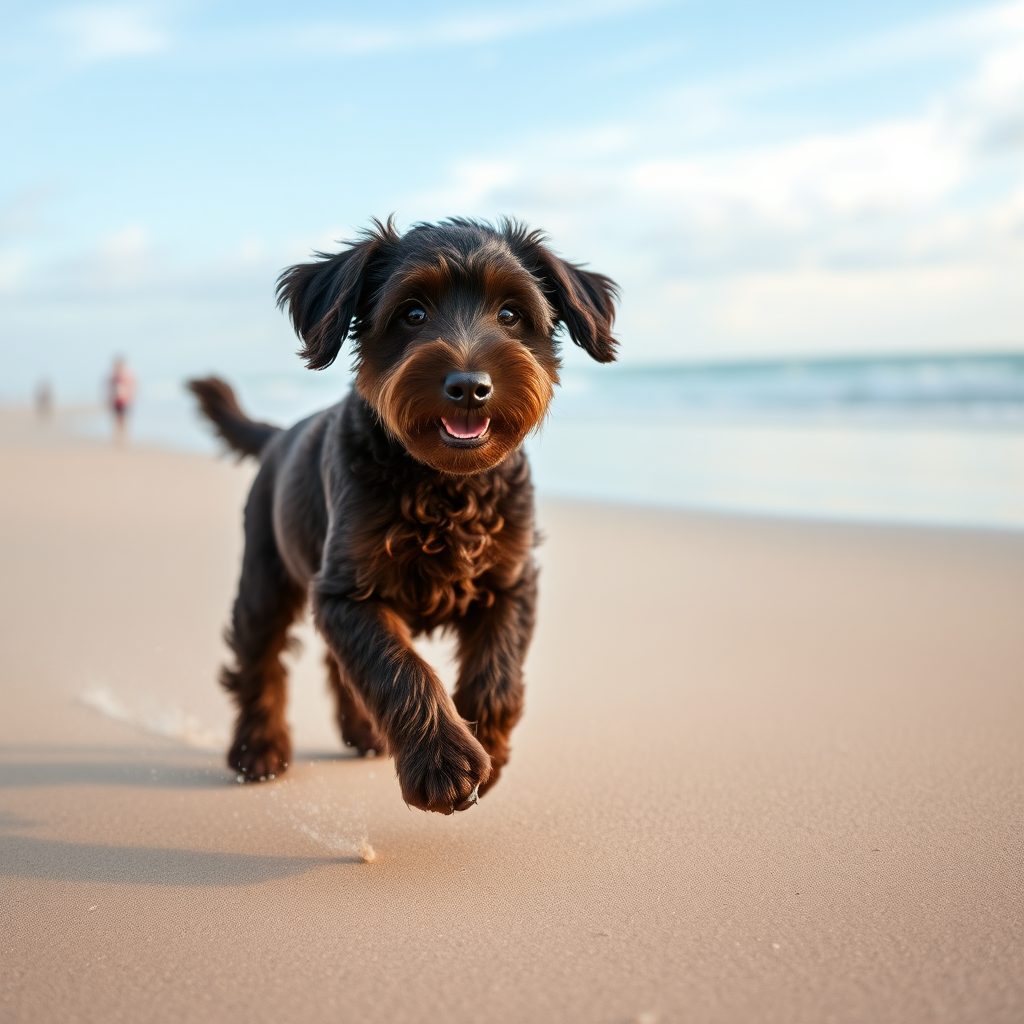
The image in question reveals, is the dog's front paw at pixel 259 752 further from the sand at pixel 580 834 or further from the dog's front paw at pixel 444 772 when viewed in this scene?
the dog's front paw at pixel 444 772

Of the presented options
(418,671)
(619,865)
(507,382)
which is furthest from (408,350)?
(619,865)

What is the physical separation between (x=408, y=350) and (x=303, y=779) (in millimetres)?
1673

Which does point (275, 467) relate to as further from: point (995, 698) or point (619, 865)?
point (995, 698)

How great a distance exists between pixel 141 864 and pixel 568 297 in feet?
7.27

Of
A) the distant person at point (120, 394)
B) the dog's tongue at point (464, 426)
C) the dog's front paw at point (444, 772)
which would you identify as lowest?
the distant person at point (120, 394)

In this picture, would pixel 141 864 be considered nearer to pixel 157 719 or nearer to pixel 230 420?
pixel 157 719

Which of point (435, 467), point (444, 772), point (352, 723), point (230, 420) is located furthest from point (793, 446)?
point (444, 772)

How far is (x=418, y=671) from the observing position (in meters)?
3.14

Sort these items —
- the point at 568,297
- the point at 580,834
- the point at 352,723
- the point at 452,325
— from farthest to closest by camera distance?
the point at 352,723 → the point at 568,297 → the point at 452,325 → the point at 580,834

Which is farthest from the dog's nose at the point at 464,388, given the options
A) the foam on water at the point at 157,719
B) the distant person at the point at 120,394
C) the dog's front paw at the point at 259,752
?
the distant person at the point at 120,394

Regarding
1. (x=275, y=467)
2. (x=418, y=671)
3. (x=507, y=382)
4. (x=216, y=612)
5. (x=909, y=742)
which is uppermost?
(x=507, y=382)

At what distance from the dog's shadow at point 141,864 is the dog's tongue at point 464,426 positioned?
1.24 m

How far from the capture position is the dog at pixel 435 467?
3.16 m

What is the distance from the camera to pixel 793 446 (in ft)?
56.2
